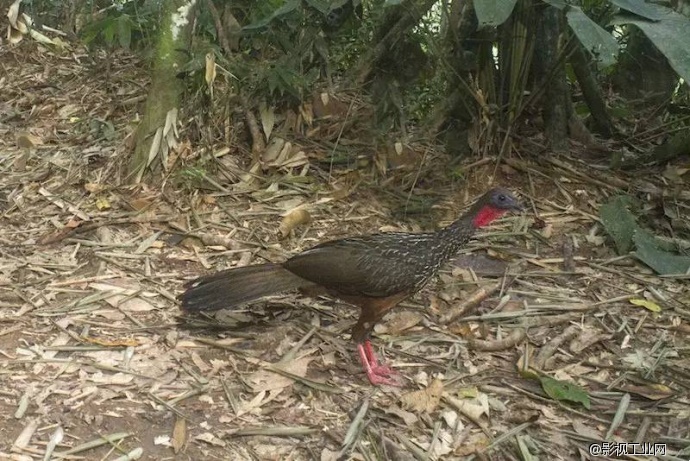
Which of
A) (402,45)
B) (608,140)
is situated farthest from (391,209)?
(608,140)

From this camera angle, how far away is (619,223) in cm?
461

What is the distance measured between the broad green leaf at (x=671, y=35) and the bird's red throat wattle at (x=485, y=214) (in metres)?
1.03

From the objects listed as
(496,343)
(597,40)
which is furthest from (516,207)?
(597,40)

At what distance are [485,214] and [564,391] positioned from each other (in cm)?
93

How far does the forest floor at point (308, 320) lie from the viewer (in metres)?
3.14

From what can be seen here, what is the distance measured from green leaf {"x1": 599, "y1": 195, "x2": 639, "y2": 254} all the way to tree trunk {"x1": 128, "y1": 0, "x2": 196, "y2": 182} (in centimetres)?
263

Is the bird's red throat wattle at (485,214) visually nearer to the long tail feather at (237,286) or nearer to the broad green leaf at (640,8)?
the long tail feather at (237,286)

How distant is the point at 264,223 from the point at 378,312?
1327mm

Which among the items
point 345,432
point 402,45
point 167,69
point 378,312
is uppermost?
point 402,45

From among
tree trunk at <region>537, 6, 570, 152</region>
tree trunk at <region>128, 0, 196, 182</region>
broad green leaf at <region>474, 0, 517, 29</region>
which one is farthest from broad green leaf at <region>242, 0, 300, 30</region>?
tree trunk at <region>537, 6, 570, 152</region>

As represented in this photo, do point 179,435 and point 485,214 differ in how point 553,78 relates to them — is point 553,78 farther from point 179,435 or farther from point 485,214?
point 179,435

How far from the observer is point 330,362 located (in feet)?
11.9

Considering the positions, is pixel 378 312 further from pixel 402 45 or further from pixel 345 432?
pixel 402 45

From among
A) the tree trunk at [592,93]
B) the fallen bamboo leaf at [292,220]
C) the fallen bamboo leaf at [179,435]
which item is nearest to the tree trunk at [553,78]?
the tree trunk at [592,93]
